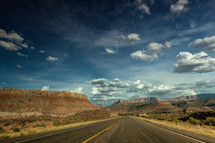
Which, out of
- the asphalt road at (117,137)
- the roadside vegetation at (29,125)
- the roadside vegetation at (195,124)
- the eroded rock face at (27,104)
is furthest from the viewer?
the eroded rock face at (27,104)

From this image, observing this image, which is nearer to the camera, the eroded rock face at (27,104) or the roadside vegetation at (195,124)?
the roadside vegetation at (195,124)

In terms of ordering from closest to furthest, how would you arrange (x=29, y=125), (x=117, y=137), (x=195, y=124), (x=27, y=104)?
(x=117, y=137)
(x=195, y=124)
(x=29, y=125)
(x=27, y=104)

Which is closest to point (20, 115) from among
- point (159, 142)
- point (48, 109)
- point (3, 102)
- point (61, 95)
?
point (3, 102)

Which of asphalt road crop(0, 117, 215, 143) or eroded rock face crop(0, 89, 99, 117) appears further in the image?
eroded rock face crop(0, 89, 99, 117)

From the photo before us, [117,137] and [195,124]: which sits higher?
[117,137]

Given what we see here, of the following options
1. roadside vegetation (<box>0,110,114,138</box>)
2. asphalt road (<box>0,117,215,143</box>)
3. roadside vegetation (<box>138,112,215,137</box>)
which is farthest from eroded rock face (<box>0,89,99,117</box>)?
asphalt road (<box>0,117,215,143</box>)

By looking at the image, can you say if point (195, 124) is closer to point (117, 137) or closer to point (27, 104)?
point (117, 137)

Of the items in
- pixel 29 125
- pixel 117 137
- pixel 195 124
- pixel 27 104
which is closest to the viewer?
pixel 117 137

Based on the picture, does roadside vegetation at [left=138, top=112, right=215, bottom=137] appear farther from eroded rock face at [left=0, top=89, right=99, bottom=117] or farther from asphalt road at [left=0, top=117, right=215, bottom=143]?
eroded rock face at [left=0, top=89, right=99, bottom=117]

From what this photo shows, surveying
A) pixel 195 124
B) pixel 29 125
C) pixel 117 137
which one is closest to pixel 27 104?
pixel 29 125

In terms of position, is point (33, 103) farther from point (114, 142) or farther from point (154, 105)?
point (154, 105)

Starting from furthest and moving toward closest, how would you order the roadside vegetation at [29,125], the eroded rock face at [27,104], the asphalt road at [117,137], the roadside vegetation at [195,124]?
1. the eroded rock face at [27,104]
2. the roadside vegetation at [195,124]
3. the roadside vegetation at [29,125]
4. the asphalt road at [117,137]

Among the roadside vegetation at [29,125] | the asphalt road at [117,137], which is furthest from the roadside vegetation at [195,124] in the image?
the roadside vegetation at [29,125]

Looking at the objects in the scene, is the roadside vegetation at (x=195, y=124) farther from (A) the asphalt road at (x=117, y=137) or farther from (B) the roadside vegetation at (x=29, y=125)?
(B) the roadside vegetation at (x=29, y=125)
